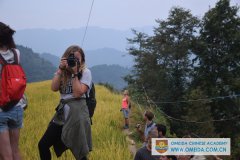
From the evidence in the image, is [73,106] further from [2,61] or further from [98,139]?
[98,139]

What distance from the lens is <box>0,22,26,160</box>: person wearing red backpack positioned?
295 centimetres

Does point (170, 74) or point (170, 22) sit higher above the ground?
point (170, 22)

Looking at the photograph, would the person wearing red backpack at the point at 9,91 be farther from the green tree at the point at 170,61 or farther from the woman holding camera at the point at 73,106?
the green tree at the point at 170,61

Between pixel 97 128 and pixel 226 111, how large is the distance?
2282cm

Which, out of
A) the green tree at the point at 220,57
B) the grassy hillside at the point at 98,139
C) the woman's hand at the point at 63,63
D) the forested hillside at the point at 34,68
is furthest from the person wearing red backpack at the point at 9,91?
the forested hillside at the point at 34,68

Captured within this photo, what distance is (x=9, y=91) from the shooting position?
295 cm

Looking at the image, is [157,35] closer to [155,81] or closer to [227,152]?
[155,81]

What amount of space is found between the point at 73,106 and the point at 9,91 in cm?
59

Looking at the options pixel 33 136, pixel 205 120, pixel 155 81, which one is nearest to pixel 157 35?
pixel 155 81

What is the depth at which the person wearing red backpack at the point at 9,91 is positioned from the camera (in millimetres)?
2945

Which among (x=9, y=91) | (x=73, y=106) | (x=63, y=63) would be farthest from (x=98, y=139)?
(x=9, y=91)

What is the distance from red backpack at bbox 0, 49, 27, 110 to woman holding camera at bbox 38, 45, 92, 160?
411mm

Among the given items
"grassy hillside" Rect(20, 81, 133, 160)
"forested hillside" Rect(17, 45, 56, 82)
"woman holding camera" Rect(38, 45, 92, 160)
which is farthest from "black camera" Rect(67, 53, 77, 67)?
"forested hillside" Rect(17, 45, 56, 82)

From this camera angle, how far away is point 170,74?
31.6 metres
